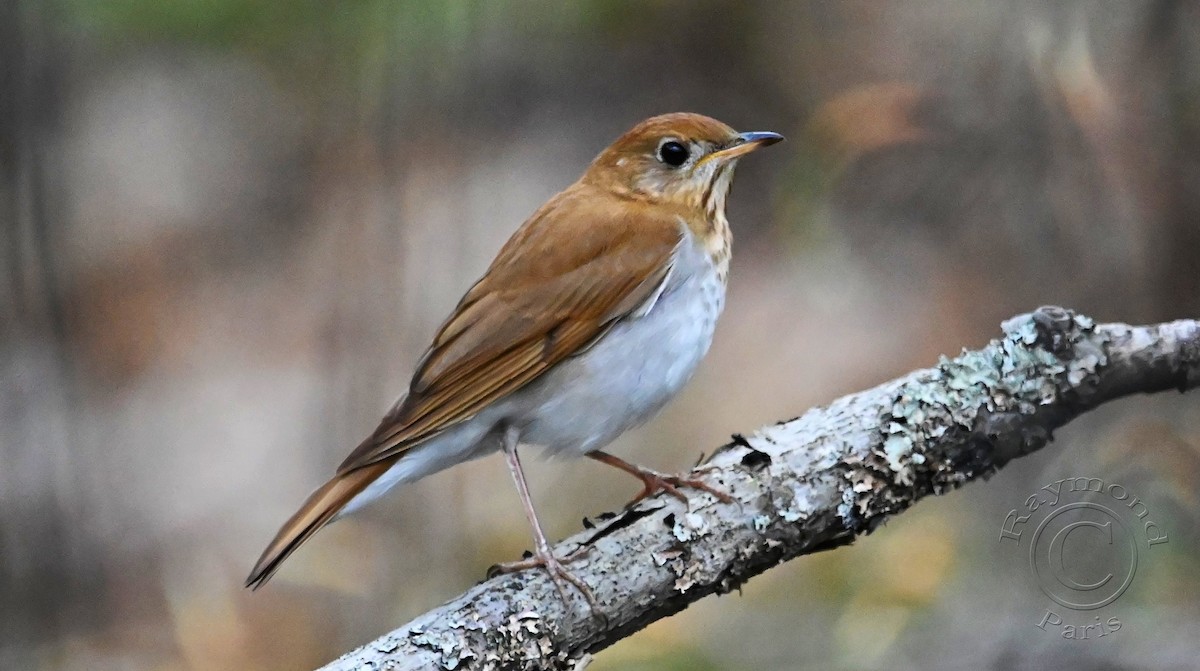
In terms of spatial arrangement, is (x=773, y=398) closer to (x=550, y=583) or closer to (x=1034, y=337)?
(x=1034, y=337)

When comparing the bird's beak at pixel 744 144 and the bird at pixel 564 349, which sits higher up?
the bird's beak at pixel 744 144

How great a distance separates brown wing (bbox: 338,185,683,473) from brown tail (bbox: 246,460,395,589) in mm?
19

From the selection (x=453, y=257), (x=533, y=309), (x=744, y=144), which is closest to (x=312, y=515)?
(x=533, y=309)

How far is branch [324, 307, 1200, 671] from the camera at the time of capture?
4.33 feet

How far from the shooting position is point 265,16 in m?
2.17

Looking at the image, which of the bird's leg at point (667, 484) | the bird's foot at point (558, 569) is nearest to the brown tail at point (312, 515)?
the bird's foot at point (558, 569)

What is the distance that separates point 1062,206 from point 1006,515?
0.53 metres

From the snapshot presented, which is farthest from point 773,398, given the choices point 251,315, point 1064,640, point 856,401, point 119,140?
point 119,140

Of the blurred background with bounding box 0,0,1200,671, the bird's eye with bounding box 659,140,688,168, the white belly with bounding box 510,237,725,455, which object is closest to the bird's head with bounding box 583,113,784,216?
the bird's eye with bounding box 659,140,688,168

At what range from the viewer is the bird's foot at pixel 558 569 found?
1.32 m

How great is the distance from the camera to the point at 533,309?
1548 mm

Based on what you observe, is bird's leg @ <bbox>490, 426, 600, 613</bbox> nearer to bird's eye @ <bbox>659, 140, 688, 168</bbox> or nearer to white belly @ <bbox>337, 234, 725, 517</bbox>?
white belly @ <bbox>337, 234, 725, 517</bbox>

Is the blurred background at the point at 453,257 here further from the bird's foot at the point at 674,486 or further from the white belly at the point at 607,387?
the white belly at the point at 607,387
